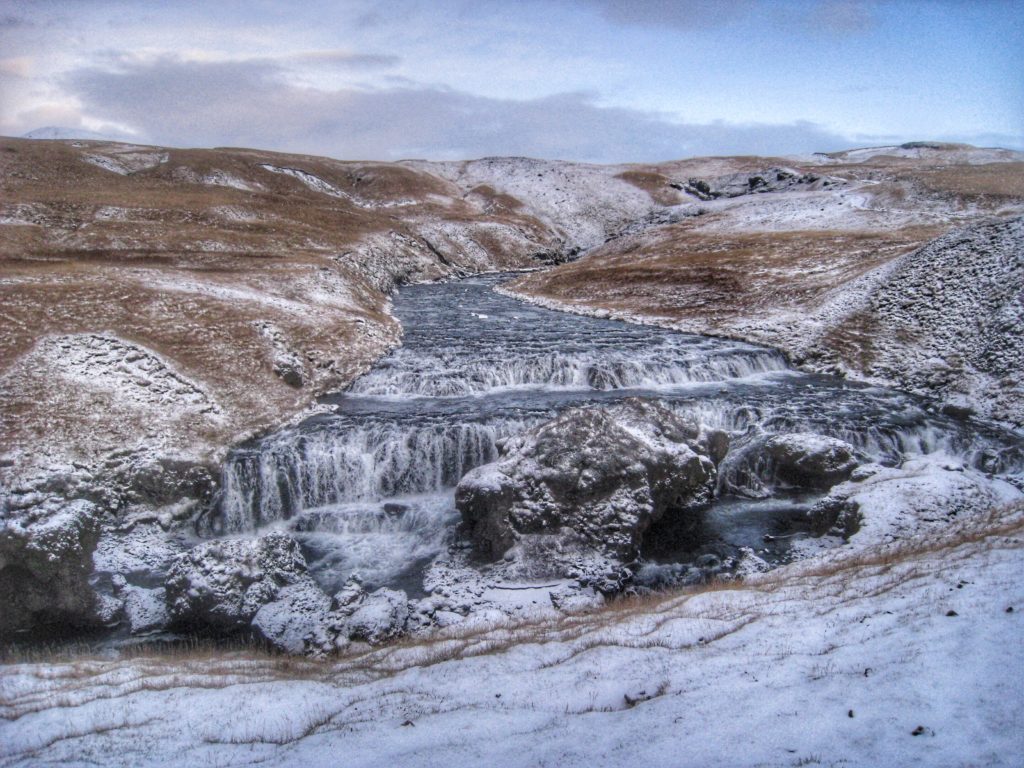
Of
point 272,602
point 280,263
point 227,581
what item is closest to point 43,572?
point 227,581

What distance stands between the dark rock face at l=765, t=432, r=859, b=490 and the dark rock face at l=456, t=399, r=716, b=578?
8.95 ft

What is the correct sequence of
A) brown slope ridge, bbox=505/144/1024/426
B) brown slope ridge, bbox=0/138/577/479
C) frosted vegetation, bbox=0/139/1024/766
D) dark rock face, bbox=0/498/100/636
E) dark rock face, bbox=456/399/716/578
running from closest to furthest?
frosted vegetation, bbox=0/139/1024/766 → dark rock face, bbox=0/498/100/636 → dark rock face, bbox=456/399/716/578 → brown slope ridge, bbox=0/138/577/479 → brown slope ridge, bbox=505/144/1024/426

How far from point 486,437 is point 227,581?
9.92 meters

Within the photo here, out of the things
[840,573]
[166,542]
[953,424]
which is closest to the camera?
[840,573]

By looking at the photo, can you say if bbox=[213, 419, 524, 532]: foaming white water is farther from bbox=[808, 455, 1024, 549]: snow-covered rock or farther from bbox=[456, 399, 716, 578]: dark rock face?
bbox=[808, 455, 1024, 549]: snow-covered rock

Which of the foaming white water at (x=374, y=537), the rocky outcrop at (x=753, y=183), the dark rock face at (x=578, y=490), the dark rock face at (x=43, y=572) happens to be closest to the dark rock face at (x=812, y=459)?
the dark rock face at (x=578, y=490)

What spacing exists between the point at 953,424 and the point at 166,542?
27486mm

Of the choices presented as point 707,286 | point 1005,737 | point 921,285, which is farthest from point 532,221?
point 1005,737

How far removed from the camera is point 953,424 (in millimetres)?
23984

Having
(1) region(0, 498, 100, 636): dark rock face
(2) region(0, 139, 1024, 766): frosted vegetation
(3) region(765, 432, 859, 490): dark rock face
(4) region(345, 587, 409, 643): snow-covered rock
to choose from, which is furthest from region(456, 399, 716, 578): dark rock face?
(1) region(0, 498, 100, 636): dark rock face

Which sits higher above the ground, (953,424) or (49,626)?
(953,424)

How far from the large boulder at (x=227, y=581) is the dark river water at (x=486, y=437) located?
1.48m

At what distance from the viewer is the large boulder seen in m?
15.0

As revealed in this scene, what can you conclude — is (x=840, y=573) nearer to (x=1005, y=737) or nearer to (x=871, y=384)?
(x=1005, y=737)
